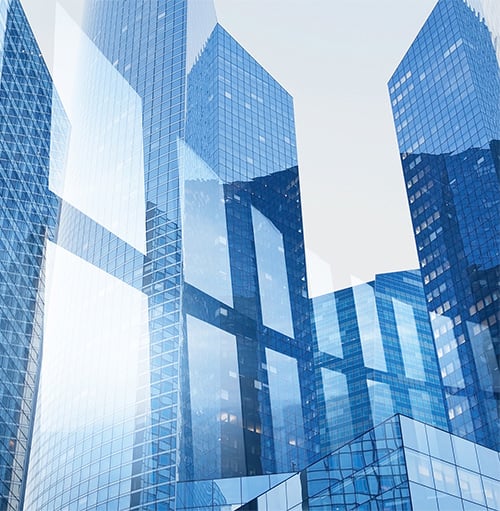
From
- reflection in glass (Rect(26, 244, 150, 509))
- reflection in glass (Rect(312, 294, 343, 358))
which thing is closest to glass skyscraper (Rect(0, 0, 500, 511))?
reflection in glass (Rect(26, 244, 150, 509))

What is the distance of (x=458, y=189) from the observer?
129125mm

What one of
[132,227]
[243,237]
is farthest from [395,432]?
[243,237]

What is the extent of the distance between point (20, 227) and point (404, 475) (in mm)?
82389

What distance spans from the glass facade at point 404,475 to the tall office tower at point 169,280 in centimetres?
5084

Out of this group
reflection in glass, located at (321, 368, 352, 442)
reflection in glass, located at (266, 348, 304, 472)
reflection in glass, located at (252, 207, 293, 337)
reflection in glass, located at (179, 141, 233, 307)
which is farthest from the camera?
reflection in glass, located at (321, 368, 352, 442)

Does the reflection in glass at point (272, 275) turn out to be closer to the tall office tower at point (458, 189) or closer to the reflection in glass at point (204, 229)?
the reflection in glass at point (204, 229)

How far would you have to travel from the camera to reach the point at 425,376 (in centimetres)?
15275

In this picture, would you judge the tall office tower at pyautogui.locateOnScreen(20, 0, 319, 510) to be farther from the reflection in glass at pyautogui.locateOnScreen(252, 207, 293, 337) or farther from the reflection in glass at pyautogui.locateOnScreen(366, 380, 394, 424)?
the reflection in glass at pyautogui.locateOnScreen(366, 380, 394, 424)

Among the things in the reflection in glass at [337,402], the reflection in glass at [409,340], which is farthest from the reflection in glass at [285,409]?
the reflection in glass at [409,340]

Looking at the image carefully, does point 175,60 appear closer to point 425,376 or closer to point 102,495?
point 102,495

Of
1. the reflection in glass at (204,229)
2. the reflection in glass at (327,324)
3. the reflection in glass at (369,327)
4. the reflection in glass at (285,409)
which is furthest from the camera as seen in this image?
the reflection in glass at (327,324)

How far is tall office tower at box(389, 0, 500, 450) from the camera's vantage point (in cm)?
11306

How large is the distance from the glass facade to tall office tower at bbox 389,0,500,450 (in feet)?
227

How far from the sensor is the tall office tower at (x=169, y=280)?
94.9 metres
